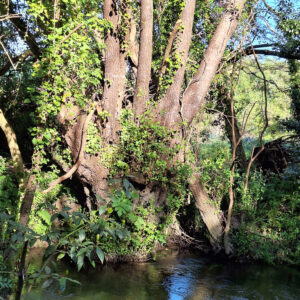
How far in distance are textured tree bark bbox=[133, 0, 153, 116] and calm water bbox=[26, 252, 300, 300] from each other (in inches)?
136

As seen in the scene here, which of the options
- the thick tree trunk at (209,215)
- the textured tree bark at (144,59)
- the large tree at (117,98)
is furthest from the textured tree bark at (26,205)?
the thick tree trunk at (209,215)

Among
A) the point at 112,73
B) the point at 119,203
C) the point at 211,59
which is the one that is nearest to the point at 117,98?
the point at 112,73

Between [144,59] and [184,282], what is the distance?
486cm

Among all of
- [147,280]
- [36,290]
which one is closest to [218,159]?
[147,280]

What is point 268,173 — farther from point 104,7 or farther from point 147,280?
point 104,7

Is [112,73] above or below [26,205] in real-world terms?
above

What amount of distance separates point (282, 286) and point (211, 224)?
2.17 metres

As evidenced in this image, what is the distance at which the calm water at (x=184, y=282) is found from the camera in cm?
672

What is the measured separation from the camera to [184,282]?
7430 mm

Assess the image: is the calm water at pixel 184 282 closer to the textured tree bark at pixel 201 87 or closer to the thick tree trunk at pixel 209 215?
the thick tree trunk at pixel 209 215

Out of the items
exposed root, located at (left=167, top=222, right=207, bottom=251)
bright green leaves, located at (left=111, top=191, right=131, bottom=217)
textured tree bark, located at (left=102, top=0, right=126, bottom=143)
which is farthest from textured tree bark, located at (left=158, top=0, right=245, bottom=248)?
bright green leaves, located at (left=111, top=191, right=131, bottom=217)

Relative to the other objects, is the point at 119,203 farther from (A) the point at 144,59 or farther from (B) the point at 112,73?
(A) the point at 144,59

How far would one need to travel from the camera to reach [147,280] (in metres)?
7.36

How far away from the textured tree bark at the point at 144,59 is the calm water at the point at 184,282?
3467 mm
